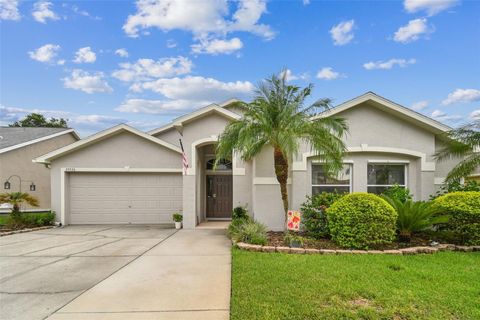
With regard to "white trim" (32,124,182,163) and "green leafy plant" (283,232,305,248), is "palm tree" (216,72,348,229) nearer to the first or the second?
"green leafy plant" (283,232,305,248)

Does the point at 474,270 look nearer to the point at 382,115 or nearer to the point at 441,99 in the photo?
the point at 382,115

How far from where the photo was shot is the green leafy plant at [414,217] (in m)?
9.14

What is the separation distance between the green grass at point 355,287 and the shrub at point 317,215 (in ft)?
6.34

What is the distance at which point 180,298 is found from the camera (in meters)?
5.33

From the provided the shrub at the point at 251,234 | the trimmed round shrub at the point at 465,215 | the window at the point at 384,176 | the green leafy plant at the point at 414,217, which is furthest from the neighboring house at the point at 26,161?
the trimmed round shrub at the point at 465,215

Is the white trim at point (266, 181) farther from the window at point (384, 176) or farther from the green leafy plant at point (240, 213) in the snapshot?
the window at point (384, 176)

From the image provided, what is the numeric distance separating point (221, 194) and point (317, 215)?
7253 millimetres

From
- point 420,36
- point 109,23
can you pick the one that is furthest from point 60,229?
point 420,36

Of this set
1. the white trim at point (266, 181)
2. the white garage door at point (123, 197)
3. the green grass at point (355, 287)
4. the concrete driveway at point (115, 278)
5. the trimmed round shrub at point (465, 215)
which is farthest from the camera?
the white garage door at point (123, 197)

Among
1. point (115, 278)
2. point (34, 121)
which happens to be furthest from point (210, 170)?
point (34, 121)

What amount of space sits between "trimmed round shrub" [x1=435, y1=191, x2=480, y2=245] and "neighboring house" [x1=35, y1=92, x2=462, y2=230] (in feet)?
7.52

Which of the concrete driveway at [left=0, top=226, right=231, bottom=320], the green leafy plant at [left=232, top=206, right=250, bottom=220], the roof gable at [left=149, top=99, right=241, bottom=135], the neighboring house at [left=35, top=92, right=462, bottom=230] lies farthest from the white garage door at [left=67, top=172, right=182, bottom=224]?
the concrete driveway at [left=0, top=226, right=231, bottom=320]

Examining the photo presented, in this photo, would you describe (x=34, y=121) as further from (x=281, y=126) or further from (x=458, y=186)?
(x=458, y=186)

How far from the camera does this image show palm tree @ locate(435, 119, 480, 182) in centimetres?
1016
